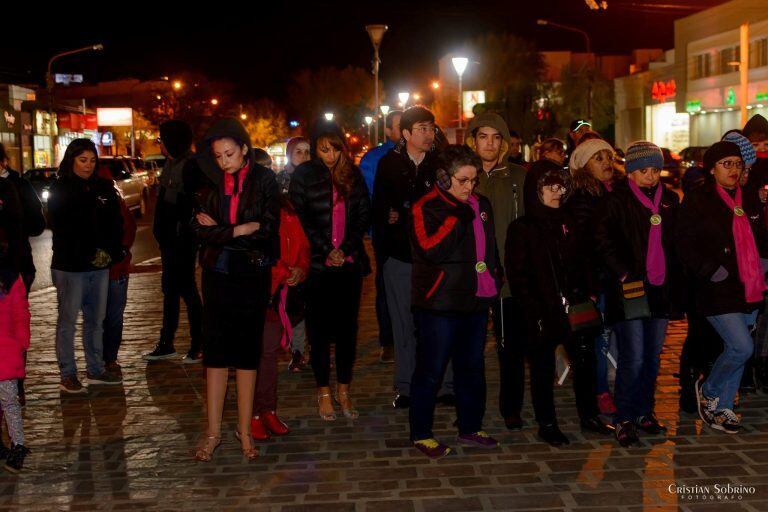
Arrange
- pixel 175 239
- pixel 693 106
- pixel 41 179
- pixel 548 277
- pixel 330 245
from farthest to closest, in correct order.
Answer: pixel 693 106, pixel 41 179, pixel 175 239, pixel 330 245, pixel 548 277

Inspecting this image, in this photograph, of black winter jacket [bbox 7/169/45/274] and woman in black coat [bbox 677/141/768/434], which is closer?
woman in black coat [bbox 677/141/768/434]

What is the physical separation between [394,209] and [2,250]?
9.06ft

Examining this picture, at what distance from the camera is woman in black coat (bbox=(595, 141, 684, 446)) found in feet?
19.7

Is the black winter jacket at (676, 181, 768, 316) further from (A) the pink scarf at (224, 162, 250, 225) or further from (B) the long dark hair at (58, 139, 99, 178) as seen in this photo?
(B) the long dark hair at (58, 139, 99, 178)

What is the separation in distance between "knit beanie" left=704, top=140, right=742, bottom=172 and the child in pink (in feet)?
14.8

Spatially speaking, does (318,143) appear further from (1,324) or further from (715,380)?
(715,380)

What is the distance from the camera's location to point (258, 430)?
6.27m

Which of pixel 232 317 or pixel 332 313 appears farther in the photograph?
pixel 332 313

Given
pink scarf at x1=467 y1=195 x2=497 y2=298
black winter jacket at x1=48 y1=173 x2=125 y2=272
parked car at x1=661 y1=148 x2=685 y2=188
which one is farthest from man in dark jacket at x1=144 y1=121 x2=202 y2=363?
parked car at x1=661 y1=148 x2=685 y2=188

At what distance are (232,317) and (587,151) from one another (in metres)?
2.61

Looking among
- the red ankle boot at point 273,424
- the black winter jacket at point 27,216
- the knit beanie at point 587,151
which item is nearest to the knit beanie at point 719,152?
the knit beanie at point 587,151

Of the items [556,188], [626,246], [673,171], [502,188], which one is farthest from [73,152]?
[673,171]

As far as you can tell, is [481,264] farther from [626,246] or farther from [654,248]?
[654,248]

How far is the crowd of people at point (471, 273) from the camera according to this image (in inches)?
229
